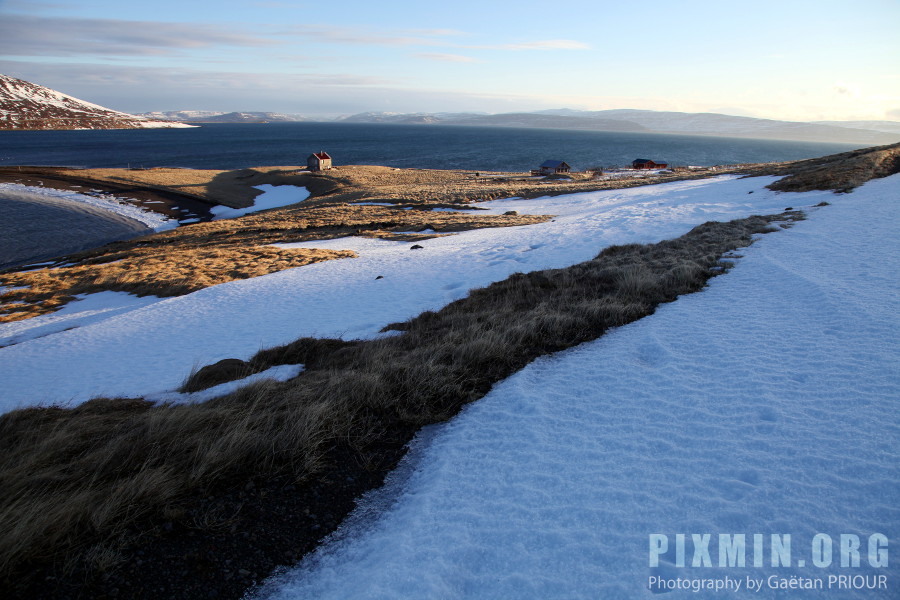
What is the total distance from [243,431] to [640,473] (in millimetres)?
3568

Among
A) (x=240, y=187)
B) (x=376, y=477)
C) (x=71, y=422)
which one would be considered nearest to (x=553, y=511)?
(x=376, y=477)

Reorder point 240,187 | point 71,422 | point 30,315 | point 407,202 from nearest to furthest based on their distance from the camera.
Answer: point 71,422, point 30,315, point 407,202, point 240,187

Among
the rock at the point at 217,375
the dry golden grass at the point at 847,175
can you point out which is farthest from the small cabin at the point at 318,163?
the rock at the point at 217,375

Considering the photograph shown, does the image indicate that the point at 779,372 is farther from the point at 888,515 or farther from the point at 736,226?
the point at 736,226

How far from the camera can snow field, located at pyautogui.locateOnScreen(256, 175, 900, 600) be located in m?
2.83

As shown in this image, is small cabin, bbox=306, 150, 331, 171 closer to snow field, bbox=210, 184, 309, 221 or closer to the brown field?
snow field, bbox=210, 184, 309, 221

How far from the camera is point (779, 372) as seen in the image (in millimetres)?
5184

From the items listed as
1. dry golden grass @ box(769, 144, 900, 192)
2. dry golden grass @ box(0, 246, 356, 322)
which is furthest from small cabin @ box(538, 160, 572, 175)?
dry golden grass @ box(0, 246, 356, 322)

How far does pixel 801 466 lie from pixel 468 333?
4.48m

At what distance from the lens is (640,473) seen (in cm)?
369

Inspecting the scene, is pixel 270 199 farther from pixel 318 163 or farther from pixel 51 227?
pixel 51 227

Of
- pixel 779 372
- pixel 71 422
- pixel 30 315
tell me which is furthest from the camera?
pixel 30 315

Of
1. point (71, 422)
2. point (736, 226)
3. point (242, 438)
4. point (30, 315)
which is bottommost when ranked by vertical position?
point (30, 315)

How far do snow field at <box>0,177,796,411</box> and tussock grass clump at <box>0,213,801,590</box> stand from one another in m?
2.28
